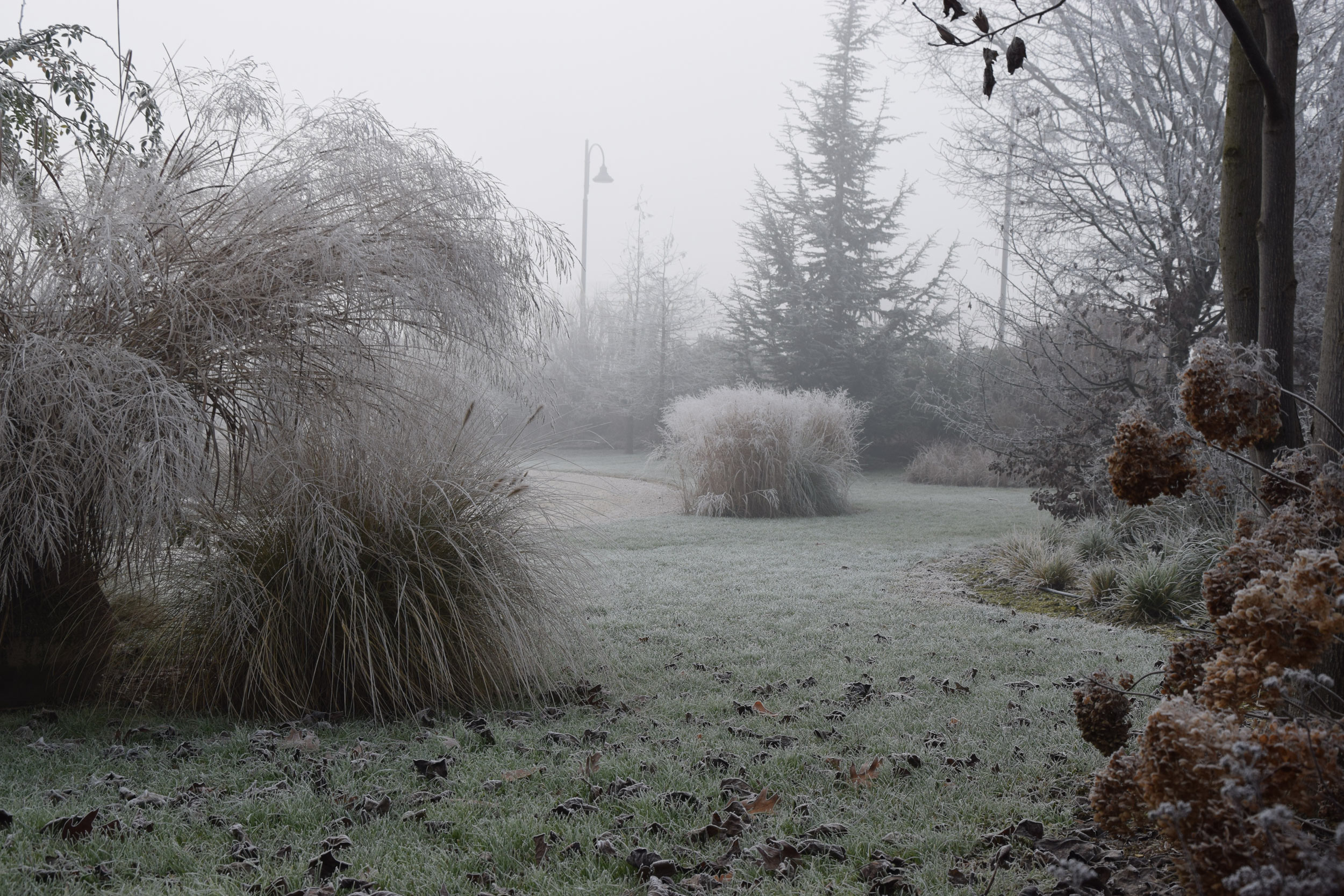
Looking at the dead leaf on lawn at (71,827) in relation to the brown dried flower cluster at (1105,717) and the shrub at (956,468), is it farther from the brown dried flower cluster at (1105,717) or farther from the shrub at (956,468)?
the shrub at (956,468)

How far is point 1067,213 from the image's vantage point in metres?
7.84

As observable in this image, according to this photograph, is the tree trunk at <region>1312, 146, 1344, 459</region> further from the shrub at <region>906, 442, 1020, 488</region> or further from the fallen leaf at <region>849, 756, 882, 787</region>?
the shrub at <region>906, 442, 1020, 488</region>

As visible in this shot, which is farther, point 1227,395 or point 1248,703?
point 1227,395

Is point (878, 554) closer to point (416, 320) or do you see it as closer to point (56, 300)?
point (416, 320)

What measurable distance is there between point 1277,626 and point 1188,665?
77 centimetres

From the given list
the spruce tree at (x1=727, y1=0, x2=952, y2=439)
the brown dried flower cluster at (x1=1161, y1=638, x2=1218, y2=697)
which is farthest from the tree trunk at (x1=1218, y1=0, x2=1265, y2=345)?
the spruce tree at (x1=727, y1=0, x2=952, y2=439)

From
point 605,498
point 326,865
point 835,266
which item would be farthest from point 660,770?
point 835,266

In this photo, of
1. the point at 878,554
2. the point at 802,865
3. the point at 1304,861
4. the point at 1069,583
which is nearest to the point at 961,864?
the point at 802,865

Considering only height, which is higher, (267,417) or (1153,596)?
(267,417)

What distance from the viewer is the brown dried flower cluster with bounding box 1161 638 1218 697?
78.5 inches

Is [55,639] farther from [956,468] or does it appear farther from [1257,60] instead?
[956,468]

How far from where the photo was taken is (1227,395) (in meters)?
1.87

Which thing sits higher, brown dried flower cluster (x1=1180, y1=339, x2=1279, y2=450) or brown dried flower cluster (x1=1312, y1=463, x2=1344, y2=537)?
brown dried flower cluster (x1=1180, y1=339, x2=1279, y2=450)

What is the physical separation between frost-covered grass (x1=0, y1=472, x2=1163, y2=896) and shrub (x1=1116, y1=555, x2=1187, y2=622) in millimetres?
391
